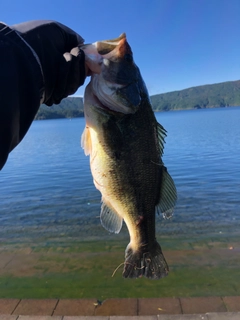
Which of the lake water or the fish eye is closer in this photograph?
the fish eye

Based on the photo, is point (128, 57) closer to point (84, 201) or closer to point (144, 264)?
point (144, 264)

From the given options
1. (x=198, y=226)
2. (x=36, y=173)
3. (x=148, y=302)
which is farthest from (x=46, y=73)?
(x=36, y=173)

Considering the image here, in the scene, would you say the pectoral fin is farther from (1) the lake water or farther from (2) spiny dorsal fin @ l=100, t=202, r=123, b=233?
(1) the lake water

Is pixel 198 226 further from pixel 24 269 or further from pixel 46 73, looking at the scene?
pixel 46 73

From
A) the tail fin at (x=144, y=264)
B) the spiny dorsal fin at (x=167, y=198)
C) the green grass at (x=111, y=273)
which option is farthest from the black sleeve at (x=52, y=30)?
the green grass at (x=111, y=273)

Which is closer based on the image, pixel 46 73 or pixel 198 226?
pixel 46 73

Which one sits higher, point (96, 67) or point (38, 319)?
point (96, 67)

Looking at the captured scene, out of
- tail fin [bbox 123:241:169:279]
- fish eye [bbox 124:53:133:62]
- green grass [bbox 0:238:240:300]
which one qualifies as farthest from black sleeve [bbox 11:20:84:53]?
green grass [bbox 0:238:240:300]
